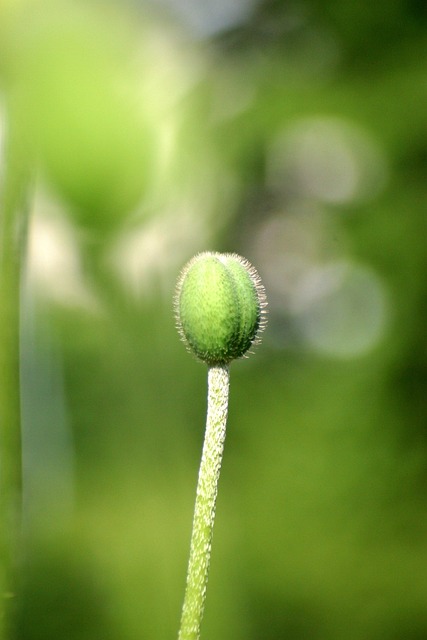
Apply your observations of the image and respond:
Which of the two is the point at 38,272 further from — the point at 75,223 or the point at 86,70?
the point at 86,70

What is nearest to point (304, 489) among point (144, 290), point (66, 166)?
point (144, 290)

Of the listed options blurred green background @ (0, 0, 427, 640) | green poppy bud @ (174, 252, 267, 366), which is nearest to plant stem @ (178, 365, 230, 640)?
green poppy bud @ (174, 252, 267, 366)

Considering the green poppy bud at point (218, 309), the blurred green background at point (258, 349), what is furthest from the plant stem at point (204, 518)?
the blurred green background at point (258, 349)

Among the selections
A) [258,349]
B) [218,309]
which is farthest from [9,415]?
[258,349]

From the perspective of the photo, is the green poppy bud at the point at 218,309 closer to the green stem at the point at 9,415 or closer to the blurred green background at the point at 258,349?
the green stem at the point at 9,415

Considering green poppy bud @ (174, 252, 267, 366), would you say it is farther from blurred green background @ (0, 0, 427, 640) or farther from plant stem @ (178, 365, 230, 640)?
blurred green background @ (0, 0, 427, 640)

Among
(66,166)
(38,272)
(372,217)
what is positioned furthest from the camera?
(372,217)
